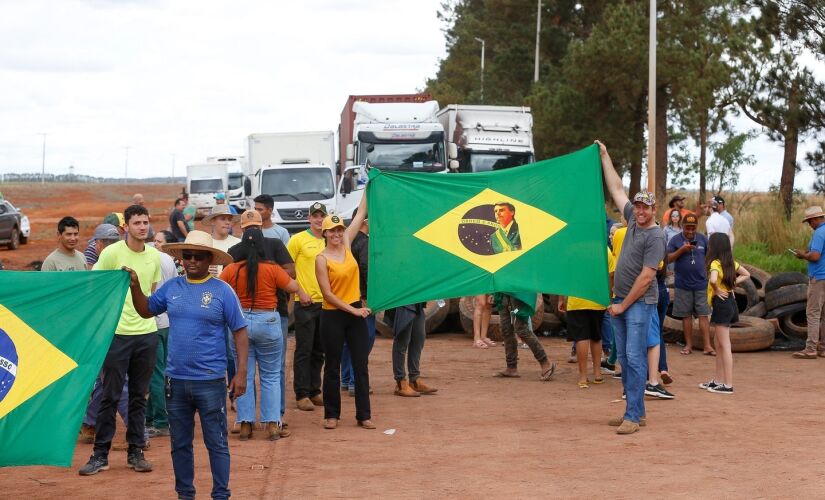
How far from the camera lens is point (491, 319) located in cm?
1733

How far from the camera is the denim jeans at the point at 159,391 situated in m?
10.3

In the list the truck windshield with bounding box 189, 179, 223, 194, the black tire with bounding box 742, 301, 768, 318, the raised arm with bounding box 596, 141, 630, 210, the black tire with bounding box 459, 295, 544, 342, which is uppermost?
the truck windshield with bounding box 189, 179, 223, 194

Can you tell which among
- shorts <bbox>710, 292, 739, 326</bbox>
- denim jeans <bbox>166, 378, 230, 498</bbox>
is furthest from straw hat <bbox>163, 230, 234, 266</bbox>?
shorts <bbox>710, 292, 739, 326</bbox>

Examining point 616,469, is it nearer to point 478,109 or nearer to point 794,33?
point 794,33

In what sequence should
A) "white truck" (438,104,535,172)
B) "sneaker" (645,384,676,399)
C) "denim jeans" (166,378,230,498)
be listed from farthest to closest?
"white truck" (438,104,535,172)
"sneaker" (645,384,676,399)
"denim jeans" (166,378,230,498)

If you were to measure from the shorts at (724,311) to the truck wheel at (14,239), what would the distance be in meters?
29.1

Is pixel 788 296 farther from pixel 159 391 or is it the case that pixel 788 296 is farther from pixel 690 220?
pixel 159 391

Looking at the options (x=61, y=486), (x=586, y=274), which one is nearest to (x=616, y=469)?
(x=586, y=274)

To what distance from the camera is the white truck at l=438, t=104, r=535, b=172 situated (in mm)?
30469

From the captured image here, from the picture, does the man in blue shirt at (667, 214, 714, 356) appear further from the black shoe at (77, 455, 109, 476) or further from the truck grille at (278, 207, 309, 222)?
the truck grille at (278, 207, 309, 222)

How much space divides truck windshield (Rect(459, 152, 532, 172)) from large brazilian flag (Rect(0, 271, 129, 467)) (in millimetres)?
22288

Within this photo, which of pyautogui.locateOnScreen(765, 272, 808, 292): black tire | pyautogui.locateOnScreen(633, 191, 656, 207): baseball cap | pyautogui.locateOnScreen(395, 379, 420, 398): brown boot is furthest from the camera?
pyautogui.locateOnScreen(765, 272, 808, 292): black tire

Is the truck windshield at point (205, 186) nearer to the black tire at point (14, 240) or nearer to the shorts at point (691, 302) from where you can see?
the black tire at point (14, 240)

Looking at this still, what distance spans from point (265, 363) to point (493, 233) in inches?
113
